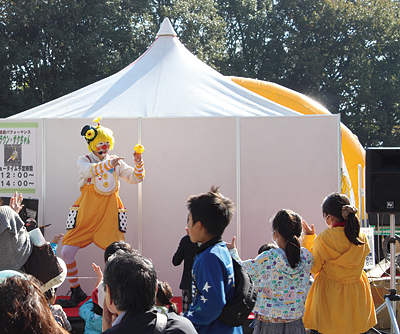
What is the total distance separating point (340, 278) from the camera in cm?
337

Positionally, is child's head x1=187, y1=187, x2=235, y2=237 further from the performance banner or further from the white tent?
the performance banner

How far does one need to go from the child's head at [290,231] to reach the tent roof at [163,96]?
2559 mm

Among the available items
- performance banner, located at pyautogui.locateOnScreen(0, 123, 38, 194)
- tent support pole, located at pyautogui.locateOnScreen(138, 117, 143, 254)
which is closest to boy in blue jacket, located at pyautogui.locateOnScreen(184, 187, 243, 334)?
tent support pole, located at pyautogui.locateOnScreen(138, 117, 143, 254)

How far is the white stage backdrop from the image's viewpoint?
5309 mm

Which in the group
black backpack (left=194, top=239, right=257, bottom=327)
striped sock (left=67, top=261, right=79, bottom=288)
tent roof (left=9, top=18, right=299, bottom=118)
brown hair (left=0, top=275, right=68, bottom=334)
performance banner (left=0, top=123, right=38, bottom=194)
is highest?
tent roof (left=9, top=18, right=299, bottom=118)

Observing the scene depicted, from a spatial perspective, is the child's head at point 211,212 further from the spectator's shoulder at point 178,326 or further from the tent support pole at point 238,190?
the tent support pole at point 238,190

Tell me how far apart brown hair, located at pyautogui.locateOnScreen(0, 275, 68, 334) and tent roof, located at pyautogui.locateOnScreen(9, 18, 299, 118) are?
417cm

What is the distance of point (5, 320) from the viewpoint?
1258 millimetres

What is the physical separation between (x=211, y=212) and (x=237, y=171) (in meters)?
3.10

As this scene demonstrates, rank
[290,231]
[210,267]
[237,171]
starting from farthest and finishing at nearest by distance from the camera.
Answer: [237,171] < [290,231] < [210,267]

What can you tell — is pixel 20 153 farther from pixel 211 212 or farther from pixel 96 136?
pixel 211 212

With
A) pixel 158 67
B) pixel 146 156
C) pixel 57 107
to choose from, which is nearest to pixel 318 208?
pixel 146 156

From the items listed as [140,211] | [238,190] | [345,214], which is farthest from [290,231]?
[140,211]

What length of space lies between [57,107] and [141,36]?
13534 millimetres
